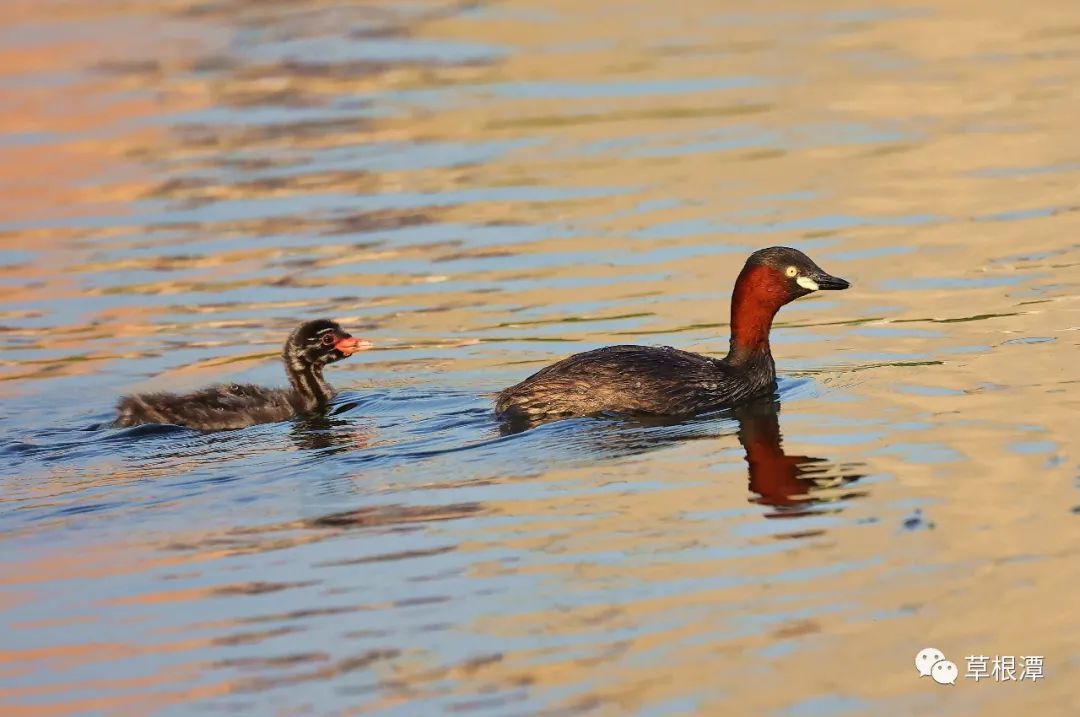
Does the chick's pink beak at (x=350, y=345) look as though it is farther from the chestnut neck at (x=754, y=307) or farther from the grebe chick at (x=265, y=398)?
the chestnut neck at (x=754, y=307)

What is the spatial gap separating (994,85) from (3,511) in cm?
1289

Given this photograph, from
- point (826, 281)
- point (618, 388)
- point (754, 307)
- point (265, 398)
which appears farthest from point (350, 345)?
point (826, 281)

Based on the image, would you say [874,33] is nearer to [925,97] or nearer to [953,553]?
[925,97]

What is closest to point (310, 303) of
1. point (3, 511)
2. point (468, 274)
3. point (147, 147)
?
point (468, 274)

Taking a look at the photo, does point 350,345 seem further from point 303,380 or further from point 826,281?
point 826,281

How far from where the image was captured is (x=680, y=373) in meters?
10.8

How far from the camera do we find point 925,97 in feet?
62.3

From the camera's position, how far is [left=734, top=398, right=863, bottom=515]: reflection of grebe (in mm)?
8656

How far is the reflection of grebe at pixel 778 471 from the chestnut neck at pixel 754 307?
86 centimetres

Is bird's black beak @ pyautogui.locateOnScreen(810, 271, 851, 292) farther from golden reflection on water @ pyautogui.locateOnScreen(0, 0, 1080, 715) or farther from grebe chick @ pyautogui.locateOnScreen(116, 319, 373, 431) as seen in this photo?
→ grebe chick @ pyautogui.locateOnScreen(116, 319, 373, 431)

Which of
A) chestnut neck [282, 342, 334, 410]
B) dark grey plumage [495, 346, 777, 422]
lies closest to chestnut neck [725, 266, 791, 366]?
dark grey plumage [495, 346, 777, 422]

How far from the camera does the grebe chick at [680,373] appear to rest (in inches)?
416

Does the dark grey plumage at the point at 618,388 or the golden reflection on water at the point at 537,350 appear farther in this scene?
the dark grey plumage at the point at 618,388

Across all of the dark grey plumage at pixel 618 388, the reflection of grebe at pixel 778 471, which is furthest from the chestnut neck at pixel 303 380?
the reflection of grebe at pixel 778 471
